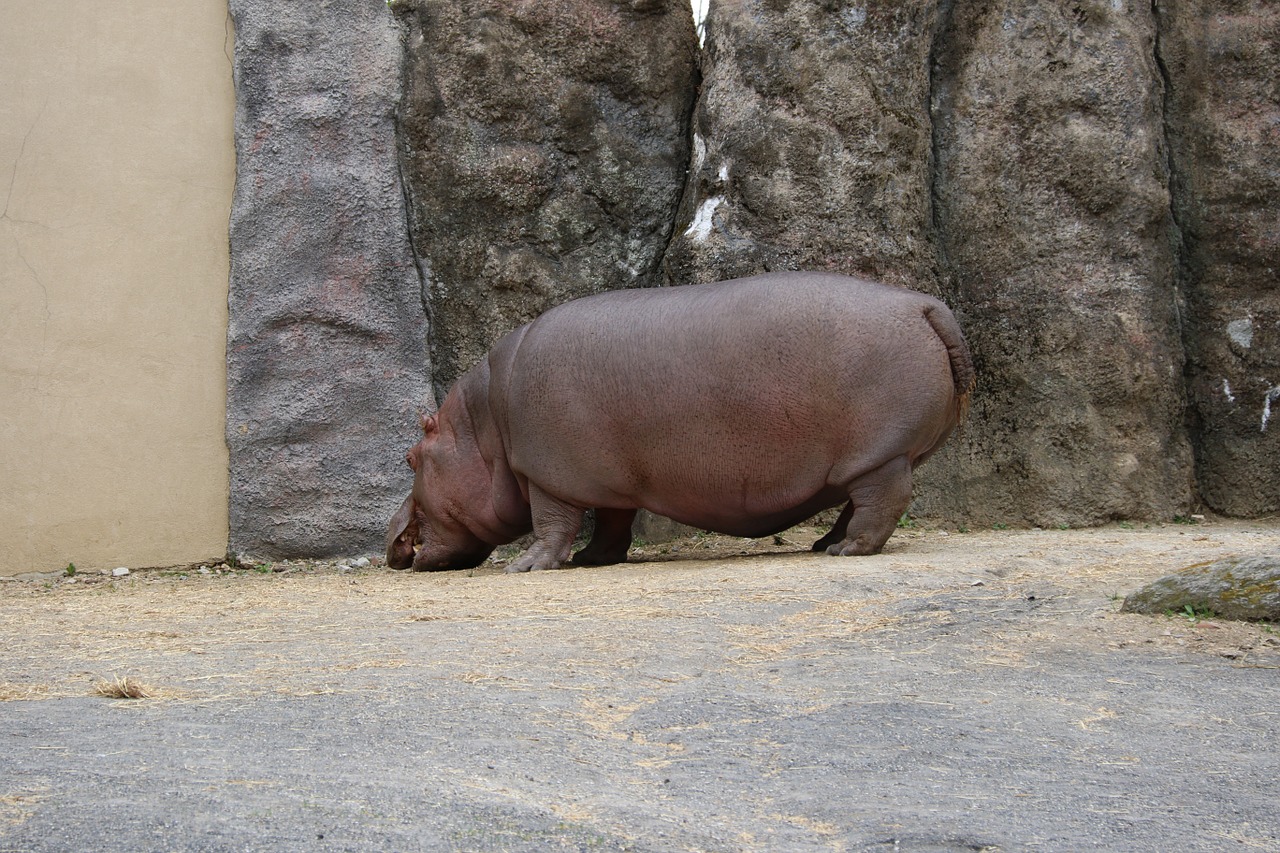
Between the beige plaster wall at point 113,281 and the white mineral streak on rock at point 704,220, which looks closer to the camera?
the beige plaster wall at point 113,281

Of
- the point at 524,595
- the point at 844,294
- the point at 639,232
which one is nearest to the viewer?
the point at 524,595

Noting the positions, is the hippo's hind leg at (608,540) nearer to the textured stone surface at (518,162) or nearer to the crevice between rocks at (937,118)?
the textured stone surface at (518,162)

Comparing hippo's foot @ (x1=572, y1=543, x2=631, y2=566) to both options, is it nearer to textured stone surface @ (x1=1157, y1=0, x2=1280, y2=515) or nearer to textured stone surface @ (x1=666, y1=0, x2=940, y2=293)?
textured stone surface @ (x1=666, y1=0, x2=940, y2=293)

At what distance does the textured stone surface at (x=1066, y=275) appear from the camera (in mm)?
7113

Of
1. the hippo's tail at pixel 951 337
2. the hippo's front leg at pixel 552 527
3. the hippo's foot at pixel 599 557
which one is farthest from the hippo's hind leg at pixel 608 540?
the hippo's tail at pixel 951 337

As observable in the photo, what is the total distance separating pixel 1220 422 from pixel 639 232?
3.40 metres

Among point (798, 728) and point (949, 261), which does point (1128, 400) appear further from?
point (798, 728)

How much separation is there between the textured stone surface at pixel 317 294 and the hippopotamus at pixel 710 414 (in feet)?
2.60

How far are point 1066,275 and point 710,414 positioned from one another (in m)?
2.52

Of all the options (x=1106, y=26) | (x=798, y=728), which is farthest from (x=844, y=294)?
(x=798, y=728)

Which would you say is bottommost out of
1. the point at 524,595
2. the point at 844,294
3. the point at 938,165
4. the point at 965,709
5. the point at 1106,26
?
the point at 524,595

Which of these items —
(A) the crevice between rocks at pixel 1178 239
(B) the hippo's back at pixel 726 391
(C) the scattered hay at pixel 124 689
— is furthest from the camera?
(A) the crevice between rocks at pixel 1178 239

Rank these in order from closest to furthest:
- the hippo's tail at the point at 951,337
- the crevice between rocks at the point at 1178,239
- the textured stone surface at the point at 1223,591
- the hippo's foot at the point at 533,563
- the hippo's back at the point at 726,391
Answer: the textured stone surface at the point at 1223,591 → the hippo's back at the point at 726,391 → the hippo's tail at the point at 951,337 → the hippo's foot at the point at 533,563 → the crevice between rocks at the point at 1178,239

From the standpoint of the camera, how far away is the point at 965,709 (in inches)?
111
